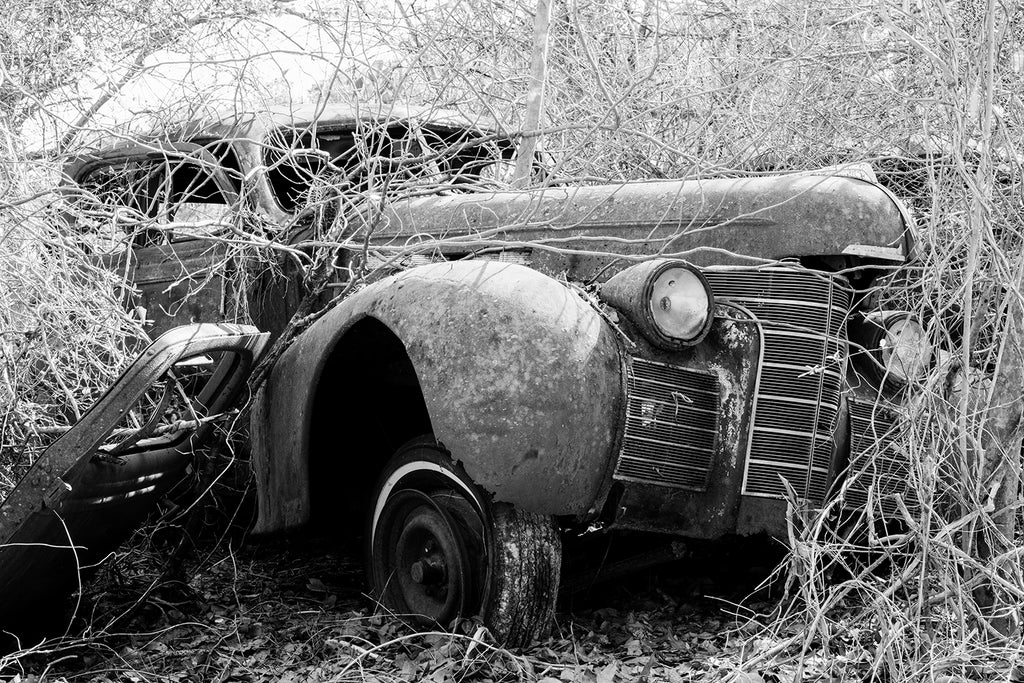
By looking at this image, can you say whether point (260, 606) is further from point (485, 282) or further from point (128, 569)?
point (485, 282)

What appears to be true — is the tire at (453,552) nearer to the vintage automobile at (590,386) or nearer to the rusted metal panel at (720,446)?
the vintage automobile at (590,386)

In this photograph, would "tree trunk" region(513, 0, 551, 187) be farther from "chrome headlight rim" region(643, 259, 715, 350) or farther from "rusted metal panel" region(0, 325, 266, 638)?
"rusted metal panel" region(0, 325, 266, 638)

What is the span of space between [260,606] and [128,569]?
63cm

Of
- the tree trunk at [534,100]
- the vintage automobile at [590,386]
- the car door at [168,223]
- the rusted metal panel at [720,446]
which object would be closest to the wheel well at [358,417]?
the vintage automobile at [590,386]

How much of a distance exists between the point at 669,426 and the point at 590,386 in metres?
0.29

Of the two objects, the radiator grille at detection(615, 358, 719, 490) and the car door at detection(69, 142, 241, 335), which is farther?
the car door at detection(69, 142, 241, 335)

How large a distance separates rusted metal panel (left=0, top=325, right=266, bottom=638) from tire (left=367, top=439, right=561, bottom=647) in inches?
25.9

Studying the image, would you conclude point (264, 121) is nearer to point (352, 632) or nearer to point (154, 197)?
point (154, 197)

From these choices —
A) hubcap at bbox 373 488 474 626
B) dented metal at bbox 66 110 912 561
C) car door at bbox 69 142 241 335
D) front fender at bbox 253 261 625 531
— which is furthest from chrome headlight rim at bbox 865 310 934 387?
car door at bbox 69 142 241 335

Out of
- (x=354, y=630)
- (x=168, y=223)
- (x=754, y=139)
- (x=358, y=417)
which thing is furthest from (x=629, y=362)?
(x=754, y=139)

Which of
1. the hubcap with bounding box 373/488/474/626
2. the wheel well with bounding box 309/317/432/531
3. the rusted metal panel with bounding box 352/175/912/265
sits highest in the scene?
the rusted metal panel with bounding box 352/175/912/265

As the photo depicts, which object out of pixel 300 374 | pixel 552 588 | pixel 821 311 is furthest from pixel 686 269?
pixel 300 374

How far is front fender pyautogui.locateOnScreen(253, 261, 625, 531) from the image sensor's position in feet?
→ 8.66

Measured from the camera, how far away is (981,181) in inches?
99.0
